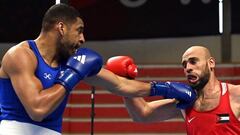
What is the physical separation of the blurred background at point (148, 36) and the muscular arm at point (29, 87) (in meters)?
3.63

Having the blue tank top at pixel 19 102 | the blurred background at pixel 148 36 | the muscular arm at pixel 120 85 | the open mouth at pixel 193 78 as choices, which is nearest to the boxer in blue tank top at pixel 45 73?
the blue tank top at pixel 19 102

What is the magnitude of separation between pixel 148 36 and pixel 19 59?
3883 mm

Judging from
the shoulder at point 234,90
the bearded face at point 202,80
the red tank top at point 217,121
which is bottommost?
the red tank top at point 217,121

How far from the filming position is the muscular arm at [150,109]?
3.11 meters

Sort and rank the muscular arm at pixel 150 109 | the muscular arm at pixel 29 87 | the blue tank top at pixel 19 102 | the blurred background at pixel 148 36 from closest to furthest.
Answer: the muscular arm at pixel 29 87 → the blue tank top at pixel 19 102 → the muscular arm at pixel 150 109 → the blurred background at pixel 148 36

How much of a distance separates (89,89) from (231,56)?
1751mm

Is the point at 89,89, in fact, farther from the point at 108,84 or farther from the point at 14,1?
the point at 108,84

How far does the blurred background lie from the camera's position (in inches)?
226

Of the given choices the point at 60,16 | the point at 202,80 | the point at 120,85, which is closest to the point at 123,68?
the point at 120,85

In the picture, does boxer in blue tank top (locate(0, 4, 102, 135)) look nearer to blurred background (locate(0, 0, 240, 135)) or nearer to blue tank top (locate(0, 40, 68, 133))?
blue tank top (locate(0, 40, 68, 133))

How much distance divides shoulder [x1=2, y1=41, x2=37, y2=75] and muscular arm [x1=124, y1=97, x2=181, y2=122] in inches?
41.0

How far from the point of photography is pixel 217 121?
2.84m

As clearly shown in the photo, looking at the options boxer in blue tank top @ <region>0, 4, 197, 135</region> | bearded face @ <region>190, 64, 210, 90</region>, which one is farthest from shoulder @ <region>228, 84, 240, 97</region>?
boxer in blue tank top @ <region>0, 4, 197, 135</region>

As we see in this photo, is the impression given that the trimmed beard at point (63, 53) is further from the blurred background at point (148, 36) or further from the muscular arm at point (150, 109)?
the blurred background at point (148, 36)
